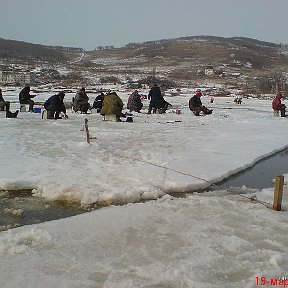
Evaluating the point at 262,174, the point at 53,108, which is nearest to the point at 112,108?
the point at 53,108

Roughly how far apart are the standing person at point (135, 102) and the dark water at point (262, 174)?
8280 millimetres

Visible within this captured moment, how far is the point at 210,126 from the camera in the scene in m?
14.1

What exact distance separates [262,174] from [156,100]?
31.8 ft

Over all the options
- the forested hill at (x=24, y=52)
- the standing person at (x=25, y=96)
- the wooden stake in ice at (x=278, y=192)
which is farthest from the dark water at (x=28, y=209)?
the forested hill at (x=24, y=52)

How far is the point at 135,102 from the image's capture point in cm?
1739

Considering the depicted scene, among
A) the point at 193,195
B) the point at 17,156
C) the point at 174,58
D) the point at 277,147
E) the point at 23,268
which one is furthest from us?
the point at 174,58

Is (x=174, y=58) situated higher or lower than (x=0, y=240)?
higher

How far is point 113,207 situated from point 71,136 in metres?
5.67

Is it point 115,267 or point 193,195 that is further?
point 193,195

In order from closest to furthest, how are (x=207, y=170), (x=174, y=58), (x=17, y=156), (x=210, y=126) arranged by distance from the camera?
(x=207, y=170) < (x=17, y=156) < (x=210, y=126) < (x=174, y=58)

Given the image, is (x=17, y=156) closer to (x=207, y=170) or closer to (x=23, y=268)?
(x=207, y=170)

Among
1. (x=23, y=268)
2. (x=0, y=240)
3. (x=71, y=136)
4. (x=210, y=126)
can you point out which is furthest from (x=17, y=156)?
(x=210, y=126)

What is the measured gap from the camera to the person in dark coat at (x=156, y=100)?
1688cm

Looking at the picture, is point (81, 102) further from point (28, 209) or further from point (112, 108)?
point (28, 209)
